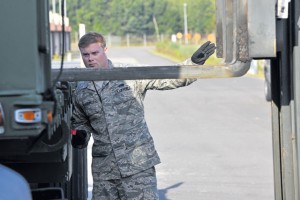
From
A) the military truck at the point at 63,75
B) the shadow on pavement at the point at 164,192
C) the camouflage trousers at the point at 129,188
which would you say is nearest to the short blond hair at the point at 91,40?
the camouflage trousers at the point at 129,188

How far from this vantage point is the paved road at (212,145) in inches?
446

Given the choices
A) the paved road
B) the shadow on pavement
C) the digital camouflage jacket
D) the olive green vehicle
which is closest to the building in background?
the olive green vehicle

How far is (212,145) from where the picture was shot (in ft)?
51.4

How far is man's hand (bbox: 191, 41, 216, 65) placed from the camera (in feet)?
16.4

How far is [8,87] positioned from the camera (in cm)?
312

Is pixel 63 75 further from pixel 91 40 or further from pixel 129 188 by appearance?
pixel 129 188

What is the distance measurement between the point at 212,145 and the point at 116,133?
9.71 metres

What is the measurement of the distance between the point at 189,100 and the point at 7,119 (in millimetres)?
23436

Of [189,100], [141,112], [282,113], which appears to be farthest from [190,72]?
[189,100]

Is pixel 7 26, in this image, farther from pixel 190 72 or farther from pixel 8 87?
pixel 190 72

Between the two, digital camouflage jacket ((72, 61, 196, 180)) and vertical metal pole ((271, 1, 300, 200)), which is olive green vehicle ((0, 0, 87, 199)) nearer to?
vertical metal pole ((271, 1, 300, 200))

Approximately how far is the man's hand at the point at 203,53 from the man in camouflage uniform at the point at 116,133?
3.19ft

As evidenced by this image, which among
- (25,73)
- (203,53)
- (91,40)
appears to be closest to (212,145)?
(91,40)

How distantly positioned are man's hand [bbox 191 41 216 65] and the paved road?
572 centimetres
